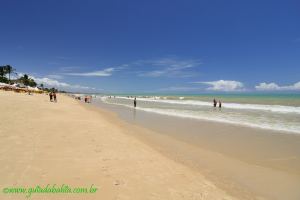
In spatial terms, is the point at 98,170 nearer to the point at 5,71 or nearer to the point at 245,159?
the point at 245,159

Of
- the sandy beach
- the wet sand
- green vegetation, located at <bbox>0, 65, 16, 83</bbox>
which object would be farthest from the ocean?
green vegetation, located at <bbox>0, 65, 16, 83</bbox>

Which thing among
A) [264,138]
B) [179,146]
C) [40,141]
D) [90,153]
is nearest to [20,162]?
[90,153]

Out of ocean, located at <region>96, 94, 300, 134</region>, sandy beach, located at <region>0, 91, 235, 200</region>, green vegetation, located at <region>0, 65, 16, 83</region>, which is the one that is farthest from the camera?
green vegetation, located at <region>0, 65, 16, 83</region>

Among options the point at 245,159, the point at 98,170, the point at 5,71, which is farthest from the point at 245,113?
the point at 5,71

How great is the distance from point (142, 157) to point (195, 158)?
7.05 ft

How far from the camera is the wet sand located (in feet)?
20.8

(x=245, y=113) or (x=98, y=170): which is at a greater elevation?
(x=245, y=113)

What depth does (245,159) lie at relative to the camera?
9117 mm

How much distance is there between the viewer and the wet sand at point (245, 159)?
6328 mm

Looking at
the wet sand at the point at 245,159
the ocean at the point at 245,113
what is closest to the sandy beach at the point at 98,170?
the wet sand at the point at 245,159

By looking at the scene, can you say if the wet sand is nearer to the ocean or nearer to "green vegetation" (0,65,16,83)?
the ocean

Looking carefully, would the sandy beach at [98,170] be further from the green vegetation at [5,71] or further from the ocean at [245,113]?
the green vegetation at [5,71]

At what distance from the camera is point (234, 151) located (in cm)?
1039

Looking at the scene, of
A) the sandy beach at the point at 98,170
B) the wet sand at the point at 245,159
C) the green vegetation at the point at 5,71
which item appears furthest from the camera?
the green vegetation at the point at 5,71
